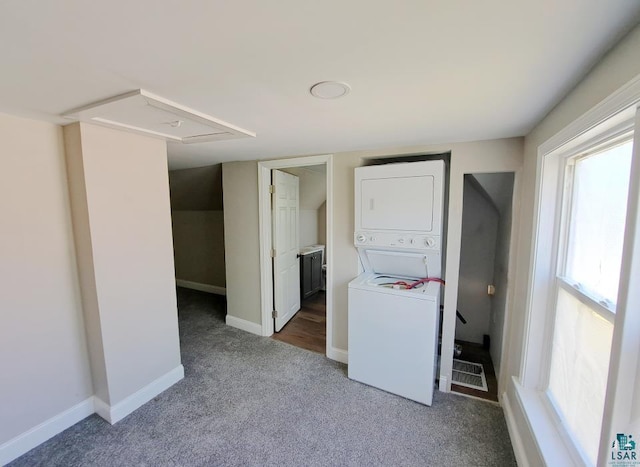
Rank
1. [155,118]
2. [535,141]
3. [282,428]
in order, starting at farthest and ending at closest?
[282,428]
[535,141]
[155,118]

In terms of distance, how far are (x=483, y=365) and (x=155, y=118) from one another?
3.39 meters

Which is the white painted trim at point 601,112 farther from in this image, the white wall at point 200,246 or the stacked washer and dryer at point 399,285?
the white wall at point 200,246

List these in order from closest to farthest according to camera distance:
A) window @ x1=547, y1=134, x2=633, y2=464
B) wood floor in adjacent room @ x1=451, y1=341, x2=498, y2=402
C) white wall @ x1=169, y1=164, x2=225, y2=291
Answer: window @ x1=547, y1=134, x2=633, y2=464 < wood floor in adjacent room @ x1=451, y1=341, x2=498, y2=402 < white wall @ x1=169, y1=164, x2=225, y2=291

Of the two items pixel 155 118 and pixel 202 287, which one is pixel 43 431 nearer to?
pixel 155 118

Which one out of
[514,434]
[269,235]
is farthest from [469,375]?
[269,235]

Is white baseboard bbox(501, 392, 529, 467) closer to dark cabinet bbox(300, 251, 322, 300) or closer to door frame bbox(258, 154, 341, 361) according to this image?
door frame bbox(258, 154, 341, 361)

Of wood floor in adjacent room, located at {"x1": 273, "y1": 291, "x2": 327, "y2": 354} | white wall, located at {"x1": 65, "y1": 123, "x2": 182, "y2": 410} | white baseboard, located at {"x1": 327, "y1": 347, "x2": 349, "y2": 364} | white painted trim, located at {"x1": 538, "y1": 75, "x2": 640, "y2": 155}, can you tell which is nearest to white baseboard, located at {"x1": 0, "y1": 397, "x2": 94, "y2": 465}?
white wall, located at {"x1": 65, "y1": 123, "x2": 182, "y2": 410}

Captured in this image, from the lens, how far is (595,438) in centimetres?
109

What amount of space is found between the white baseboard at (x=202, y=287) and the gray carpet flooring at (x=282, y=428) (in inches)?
82.7

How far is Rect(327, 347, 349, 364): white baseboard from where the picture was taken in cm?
260

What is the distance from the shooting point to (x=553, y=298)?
153 cm

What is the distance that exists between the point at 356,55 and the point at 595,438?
5.80 feet

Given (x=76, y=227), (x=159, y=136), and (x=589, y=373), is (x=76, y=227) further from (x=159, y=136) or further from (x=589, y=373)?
(x=589, y=373)

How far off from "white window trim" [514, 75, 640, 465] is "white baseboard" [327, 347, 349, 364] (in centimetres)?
137
